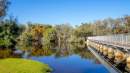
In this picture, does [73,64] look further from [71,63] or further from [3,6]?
[3,6]

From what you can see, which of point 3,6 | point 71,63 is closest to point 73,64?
point 71,63

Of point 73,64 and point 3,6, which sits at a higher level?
point 3,6

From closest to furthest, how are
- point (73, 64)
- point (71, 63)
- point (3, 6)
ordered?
point (73, 64) < point (71, 63) < point (3, 6)

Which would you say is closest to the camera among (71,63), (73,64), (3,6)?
(73,64)

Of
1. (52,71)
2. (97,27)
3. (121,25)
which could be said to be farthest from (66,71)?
(97,27)

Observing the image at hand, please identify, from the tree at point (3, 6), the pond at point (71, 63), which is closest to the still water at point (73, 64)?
the pond at point (71, 63)

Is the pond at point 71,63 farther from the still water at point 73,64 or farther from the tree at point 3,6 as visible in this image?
the tree at point 3,6

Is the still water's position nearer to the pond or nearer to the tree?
the pond

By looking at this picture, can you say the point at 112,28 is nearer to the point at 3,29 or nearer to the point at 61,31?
the point at 61,31

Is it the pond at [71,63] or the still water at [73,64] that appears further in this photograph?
the pond at [71,63]

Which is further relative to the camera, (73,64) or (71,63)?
→ (71,63)

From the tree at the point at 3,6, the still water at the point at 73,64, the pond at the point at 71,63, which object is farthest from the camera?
the tree at the point at 3,6

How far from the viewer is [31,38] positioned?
16200cm

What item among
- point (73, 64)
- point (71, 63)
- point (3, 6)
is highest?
point (3, 6)
